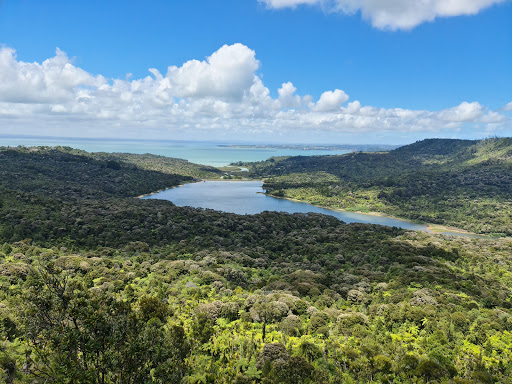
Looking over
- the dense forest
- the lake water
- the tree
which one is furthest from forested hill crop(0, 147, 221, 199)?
the tree

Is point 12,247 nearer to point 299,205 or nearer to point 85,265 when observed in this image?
point 85,265

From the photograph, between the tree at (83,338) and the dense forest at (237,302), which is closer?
the tree at (83,338)

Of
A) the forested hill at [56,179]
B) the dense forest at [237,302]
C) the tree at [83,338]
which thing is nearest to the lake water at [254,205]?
the forested hill at [56,179]

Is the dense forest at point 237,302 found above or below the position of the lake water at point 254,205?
above

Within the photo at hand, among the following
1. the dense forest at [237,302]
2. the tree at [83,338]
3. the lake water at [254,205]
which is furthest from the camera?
the lake water at [254,205]

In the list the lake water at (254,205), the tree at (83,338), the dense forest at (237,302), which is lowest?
the lake water at (254,205)

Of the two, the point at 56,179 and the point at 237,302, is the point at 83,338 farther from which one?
the point at 56,179

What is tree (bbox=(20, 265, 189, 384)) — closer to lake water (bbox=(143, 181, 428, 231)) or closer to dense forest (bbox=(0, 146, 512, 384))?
dense forest (bbox=(0, 146, 512, 384))

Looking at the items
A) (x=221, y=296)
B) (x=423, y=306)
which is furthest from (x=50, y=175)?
(x=423, y=306)

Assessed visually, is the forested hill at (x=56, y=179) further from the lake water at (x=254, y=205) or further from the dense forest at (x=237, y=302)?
the dense forest at (x=237, y=302)
